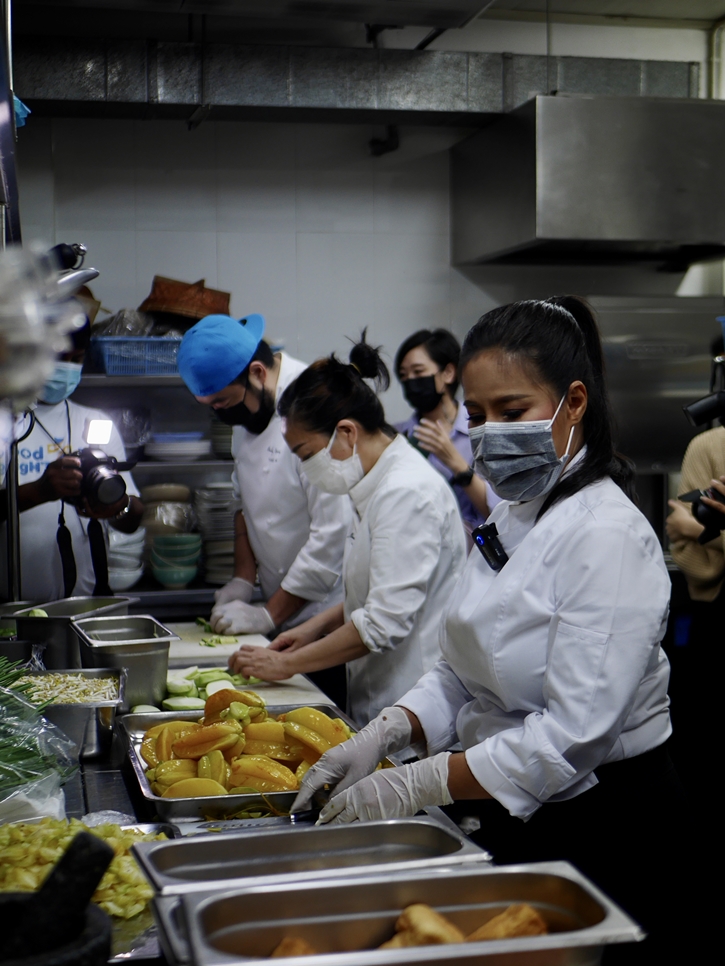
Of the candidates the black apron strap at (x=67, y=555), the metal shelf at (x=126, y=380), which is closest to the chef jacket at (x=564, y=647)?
the black apron strap at (x=67, y=555)

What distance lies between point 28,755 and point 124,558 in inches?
103

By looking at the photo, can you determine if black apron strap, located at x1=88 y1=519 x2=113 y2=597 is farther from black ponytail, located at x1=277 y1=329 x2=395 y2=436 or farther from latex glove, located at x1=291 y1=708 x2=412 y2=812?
latex glove, located at x1=291 y1=708 x2=412 y2=812

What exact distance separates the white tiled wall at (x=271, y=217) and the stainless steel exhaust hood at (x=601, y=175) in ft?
1.46

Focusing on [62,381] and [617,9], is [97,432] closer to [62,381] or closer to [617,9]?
[62,381]

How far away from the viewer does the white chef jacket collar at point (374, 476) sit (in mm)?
2641

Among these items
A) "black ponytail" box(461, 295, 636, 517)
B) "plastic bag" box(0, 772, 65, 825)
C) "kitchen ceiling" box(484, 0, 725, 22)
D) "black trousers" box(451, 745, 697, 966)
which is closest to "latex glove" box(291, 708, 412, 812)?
"black trousers" box(451, 745, 697, 966)

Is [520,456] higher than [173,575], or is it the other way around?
[520,456]

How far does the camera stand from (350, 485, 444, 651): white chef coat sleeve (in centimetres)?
245

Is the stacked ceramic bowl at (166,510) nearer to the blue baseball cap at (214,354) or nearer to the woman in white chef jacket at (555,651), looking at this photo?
the blue baseball cap at (214,354)

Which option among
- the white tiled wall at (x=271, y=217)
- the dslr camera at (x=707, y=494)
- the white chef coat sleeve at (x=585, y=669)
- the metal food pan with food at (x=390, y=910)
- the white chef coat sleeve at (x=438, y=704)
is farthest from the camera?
the white tiled wall at (x=271, y=217)

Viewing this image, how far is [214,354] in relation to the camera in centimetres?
331

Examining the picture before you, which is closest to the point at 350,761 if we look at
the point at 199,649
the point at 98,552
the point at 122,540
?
the point at 199,649

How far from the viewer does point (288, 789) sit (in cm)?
169

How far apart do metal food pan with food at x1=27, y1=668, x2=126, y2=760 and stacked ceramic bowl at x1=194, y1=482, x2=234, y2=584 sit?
7.63 ft
